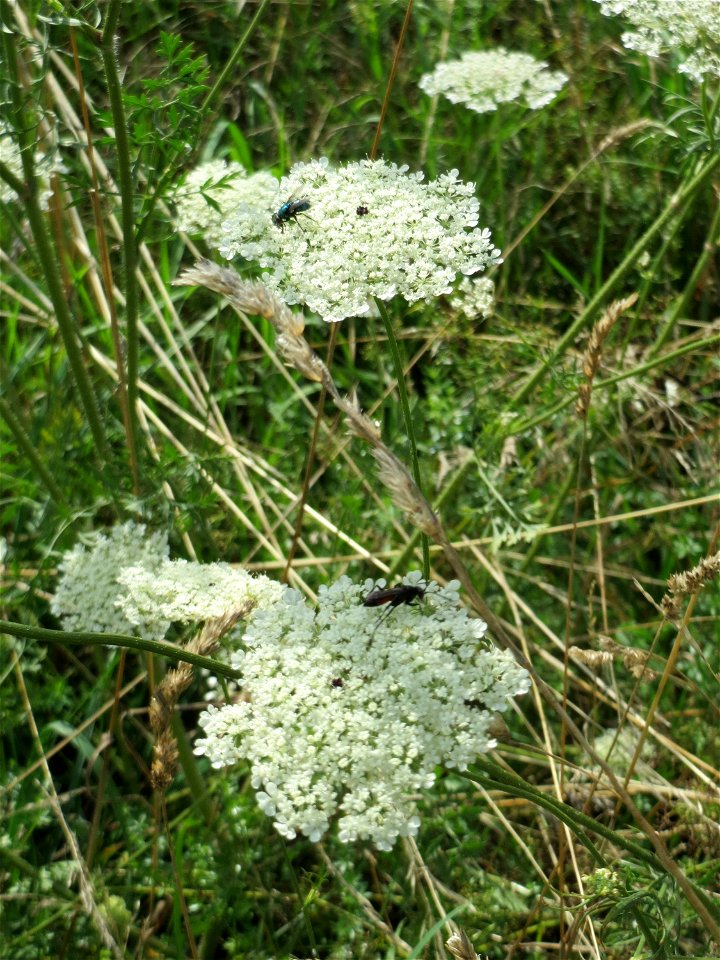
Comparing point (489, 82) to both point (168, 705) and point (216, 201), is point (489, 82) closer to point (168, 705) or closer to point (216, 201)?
point (216, 201)

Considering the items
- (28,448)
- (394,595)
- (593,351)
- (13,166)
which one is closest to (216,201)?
(13,166)

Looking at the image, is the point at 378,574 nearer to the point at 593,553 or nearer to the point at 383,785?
the point at 593,553

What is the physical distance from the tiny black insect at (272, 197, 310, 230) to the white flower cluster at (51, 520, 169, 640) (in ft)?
3.29

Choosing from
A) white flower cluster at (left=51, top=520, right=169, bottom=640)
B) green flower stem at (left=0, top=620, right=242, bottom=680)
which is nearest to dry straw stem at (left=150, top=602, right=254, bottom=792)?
green flower stem at (left=0, top=620, right=242, bottom=680)

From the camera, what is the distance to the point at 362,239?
2.44 metres

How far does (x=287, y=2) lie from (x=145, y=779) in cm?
433

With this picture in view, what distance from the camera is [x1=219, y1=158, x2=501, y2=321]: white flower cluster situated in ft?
7.95

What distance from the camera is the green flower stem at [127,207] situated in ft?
8.33

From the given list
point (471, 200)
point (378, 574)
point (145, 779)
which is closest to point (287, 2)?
point (378, 574)

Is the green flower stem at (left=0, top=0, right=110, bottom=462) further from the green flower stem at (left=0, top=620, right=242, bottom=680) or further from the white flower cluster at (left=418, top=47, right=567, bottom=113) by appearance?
the white flower cluster at (left=418, top=47, right=567, bottom=113)

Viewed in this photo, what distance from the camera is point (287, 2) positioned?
589 cm

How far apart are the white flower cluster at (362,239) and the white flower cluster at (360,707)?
2.34ft

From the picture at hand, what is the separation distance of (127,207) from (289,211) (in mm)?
549

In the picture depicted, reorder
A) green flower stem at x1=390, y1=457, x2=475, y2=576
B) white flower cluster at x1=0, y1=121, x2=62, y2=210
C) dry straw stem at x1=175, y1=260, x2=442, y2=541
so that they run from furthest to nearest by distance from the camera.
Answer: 1. green flower stem at x1=390, y1=457, x2=475, y2=576
2. white flower cluster at x1=0, y1=121, x2=62, y2=210
3. dry straw stem at x1=175, y1=260, x2=442, y2=541
